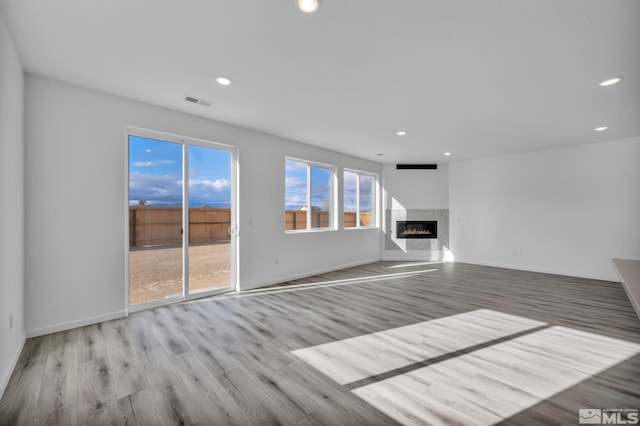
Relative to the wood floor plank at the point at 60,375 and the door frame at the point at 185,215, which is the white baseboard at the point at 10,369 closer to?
the wood floor plank at the point at 60,375

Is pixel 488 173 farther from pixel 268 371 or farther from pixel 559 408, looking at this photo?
pixel 268 371

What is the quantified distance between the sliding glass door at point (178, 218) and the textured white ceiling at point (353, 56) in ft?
2.20

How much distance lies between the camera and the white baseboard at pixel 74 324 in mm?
2783

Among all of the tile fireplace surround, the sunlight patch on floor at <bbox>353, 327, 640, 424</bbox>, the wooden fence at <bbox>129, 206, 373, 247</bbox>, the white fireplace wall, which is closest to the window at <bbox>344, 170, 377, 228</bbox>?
the white fireplace wall

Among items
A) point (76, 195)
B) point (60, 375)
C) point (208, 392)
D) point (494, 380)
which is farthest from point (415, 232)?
point (60, 375)

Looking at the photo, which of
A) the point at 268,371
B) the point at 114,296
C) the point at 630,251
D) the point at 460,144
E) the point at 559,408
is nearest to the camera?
the point at 559,408

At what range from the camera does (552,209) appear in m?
5.86

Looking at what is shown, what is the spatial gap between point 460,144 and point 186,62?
5.12 metres

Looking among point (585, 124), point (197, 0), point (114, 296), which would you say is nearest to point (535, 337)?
point (585, 124)

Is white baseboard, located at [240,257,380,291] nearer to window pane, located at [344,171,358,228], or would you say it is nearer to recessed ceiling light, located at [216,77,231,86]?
window pane, located at [344,171,358,228]

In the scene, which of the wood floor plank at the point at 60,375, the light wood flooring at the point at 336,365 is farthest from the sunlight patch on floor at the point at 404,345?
the wood floor plank at the point at 60,375

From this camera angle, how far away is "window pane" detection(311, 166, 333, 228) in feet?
19.6

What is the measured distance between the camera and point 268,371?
7.23 ft
